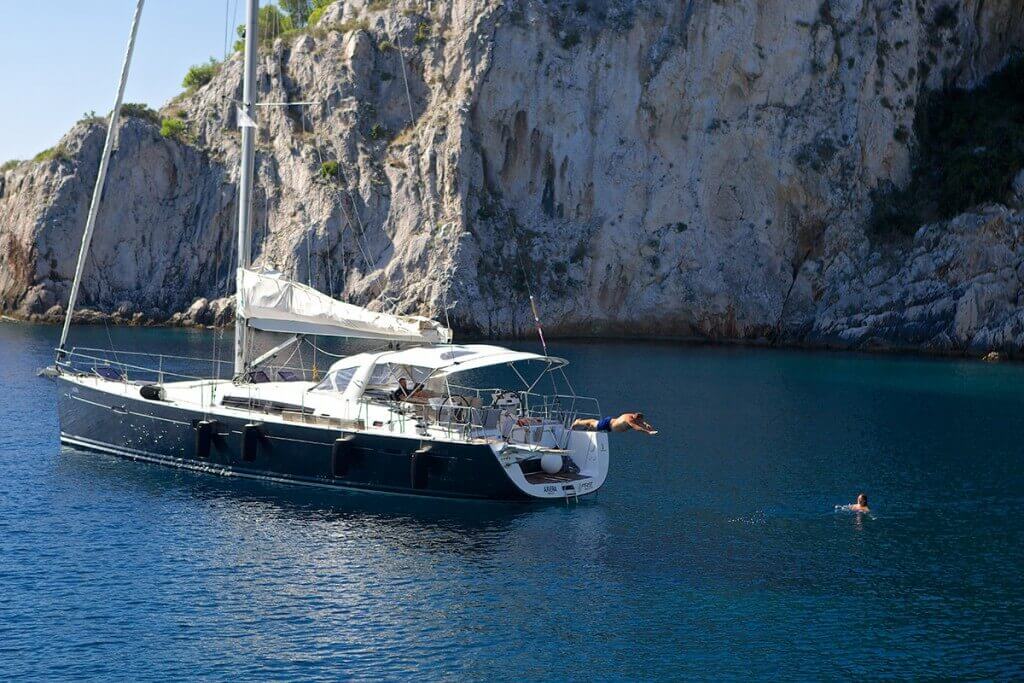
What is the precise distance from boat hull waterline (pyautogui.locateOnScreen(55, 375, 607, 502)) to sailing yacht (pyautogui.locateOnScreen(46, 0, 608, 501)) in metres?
0.04

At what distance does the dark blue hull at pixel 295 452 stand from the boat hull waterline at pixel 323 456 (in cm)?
3

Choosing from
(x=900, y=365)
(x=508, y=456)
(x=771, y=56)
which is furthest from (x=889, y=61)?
(x=508, y=456)

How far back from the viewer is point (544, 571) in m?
26.8

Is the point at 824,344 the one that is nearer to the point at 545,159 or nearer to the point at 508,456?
the point at 545,159

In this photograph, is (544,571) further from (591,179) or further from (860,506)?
(591,179)

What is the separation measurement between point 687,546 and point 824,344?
5654cm

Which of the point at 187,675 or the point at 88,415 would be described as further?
the point at 88,415

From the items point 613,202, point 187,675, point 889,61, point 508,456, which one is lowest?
point 187,675

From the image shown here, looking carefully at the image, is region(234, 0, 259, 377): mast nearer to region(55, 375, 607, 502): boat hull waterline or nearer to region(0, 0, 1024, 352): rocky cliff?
region(55, 375, 607, 502): boat hull waterline

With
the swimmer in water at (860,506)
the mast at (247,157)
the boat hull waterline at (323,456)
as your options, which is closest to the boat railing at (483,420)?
the boat hull waterline at (323,456)

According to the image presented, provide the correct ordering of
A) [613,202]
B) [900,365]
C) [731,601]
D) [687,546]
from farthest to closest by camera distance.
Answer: [613,202]
[900,365]
[687,546]
[731,601]

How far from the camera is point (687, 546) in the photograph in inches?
1135

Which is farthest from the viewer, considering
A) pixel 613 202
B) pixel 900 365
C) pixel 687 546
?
pixel 613 202

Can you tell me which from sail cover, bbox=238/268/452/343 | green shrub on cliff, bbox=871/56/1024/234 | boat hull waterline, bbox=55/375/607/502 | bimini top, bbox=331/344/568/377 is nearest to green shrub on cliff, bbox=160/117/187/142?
green shrub on cliff, bbox=871/56/1024/234
